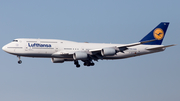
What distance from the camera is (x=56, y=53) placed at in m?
60.9

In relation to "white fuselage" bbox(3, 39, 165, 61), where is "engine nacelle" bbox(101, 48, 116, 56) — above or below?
below

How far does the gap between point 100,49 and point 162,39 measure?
17.0 meters

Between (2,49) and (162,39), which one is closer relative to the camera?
(2,49)

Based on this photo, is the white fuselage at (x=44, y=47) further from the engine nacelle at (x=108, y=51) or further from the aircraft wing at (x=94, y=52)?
the engine nacelle at (x=108, y=51)

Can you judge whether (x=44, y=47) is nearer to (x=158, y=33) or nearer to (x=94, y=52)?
(x=94, y=52)

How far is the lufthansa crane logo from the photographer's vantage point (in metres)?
70.6

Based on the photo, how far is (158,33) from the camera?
70812mm

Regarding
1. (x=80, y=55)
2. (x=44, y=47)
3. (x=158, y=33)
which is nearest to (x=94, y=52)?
(x=80, y=55)

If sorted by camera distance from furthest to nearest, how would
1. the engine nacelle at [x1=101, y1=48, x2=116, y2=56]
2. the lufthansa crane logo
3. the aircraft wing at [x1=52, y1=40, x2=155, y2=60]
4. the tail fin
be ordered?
the lufthansa crane logo < the tail fin < the aircraft wing at [x1=52, y1=40, x2=155, y2=60] < the engine nacelle at [x1=101, y1=48, x2=116, y2=56]

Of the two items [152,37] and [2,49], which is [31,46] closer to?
[2,49]

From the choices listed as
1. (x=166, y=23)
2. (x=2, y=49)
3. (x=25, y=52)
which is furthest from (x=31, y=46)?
(x=166, y=23)

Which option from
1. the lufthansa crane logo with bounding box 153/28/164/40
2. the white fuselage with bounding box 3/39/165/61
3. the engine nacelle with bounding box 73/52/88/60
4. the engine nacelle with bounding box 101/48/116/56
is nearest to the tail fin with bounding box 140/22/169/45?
the lufthansa crane logo with bounding box 153/28/164/40

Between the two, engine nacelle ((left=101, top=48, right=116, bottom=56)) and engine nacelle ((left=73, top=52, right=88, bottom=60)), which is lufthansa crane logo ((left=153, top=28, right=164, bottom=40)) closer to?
engine nacelle ((left=101, top=48, right=116, bottom=56))

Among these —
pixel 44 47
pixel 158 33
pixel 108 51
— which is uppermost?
pixel 158 33
